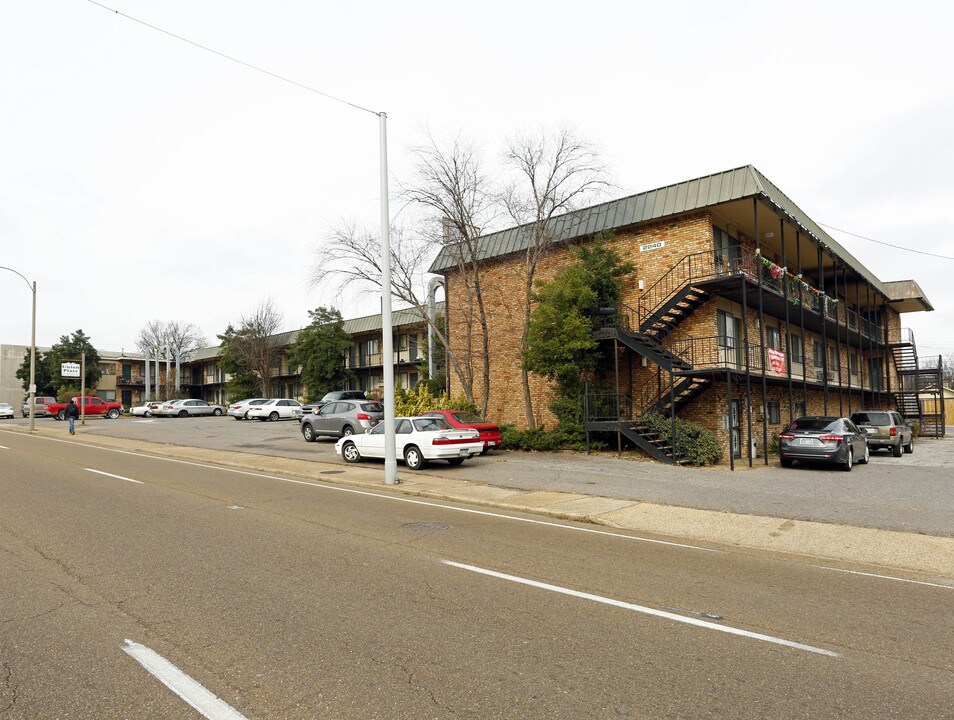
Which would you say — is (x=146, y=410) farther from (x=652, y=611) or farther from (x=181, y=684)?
(x=652, y=611)

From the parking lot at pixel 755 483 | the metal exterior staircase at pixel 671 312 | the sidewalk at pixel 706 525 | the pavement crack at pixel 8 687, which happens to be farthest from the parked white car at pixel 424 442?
the pavement crack at pixel 8 687

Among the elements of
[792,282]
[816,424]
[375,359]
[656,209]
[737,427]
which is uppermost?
[656,209]

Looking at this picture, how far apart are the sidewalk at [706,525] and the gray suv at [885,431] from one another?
16.0 m

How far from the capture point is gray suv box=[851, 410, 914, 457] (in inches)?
910

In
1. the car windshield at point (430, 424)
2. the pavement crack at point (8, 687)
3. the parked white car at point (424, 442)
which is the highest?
the car windshield at point (430, 424)

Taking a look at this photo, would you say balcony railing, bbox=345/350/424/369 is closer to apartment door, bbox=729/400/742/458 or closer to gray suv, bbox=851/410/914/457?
apartment door, bbox=729/400/742/458

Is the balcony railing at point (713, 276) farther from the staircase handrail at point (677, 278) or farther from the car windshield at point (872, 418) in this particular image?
the car windshield at point (872, 418)

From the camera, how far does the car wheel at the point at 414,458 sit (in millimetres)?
17031

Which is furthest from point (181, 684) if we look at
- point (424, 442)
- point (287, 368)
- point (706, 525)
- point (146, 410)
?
point (287, 368)

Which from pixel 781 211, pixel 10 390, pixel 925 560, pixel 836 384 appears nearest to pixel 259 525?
pixel 925 560

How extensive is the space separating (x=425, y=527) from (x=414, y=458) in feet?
26.0

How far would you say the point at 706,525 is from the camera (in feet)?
32.7

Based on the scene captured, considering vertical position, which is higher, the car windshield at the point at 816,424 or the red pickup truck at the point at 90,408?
the red pickup truck at the point at 90,408

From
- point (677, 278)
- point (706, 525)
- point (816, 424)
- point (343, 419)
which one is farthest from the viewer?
point (343, 419)
